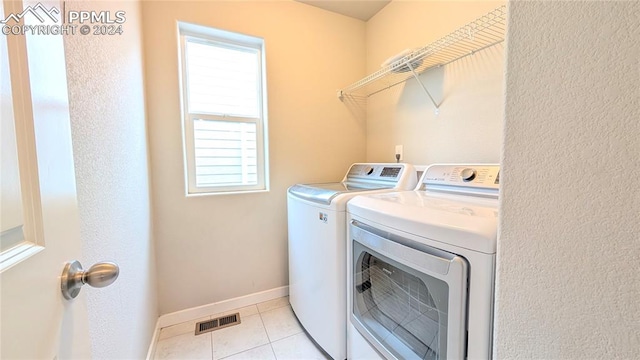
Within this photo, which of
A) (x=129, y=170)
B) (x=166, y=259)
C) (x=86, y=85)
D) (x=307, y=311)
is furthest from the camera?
(x=166, y=259)

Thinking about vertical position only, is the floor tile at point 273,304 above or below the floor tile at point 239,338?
above

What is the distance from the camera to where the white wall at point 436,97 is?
1347 millimetres

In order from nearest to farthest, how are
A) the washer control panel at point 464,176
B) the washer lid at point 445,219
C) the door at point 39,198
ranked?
the door at point 39,198
the washer lid at point 445,219
the washer control panel at point 464,176

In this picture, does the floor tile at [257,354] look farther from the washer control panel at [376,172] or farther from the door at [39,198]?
the washer control panel at [376,172]

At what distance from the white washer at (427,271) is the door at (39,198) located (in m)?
0.87

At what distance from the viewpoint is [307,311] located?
1544mm

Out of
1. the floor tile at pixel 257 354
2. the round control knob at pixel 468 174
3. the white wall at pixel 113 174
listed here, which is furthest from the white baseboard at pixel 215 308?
the round control knob at pixel 468 174

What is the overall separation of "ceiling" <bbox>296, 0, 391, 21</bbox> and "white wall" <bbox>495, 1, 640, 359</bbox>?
1.92 metres

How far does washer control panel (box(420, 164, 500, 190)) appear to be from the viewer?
3.74ft

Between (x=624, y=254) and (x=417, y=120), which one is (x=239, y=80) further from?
(x=624, y=254)

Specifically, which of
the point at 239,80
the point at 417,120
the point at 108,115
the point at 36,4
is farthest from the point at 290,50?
the point at 36,4

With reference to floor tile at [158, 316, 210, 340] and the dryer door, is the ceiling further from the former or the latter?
floor tile at [158, 316, 210, 340]

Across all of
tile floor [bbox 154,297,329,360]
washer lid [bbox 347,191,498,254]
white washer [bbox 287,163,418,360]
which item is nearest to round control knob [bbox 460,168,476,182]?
washer lid [bbox 347,191,498,254]

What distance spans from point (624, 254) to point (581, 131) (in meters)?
0.20
